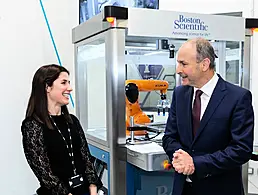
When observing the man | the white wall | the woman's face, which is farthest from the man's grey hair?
the white wall

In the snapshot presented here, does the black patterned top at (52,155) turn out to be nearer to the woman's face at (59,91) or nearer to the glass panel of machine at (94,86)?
the woman's face at (59,91)

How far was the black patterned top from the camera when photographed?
Result: 185cm

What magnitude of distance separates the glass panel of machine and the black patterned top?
536 mm

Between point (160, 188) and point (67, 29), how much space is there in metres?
2.02

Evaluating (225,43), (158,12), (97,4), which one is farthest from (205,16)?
(97,4)

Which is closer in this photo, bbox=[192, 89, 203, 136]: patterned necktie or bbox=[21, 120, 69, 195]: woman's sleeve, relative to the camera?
bbox=[192, 89, 203, 136]: patterned necktie

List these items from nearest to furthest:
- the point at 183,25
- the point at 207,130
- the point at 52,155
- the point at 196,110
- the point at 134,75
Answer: the point at 207,130, the point at 196,110, the point at 52,155, the point at 183,25, the point at 134,75

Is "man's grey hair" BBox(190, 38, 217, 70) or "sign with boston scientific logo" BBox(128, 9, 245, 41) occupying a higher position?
"sign with boston scientific logo" BBox(128, 9, 245, 41)

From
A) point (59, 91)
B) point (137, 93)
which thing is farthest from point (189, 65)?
point (137, 93)

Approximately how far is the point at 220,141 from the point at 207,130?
90mm

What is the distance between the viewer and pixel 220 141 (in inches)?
65.4

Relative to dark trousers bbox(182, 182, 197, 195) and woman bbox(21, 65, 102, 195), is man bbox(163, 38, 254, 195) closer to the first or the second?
dark trousers bbox(182, 182, 197, 195)

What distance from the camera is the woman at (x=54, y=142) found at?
1.86 m

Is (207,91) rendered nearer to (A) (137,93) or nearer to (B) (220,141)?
(B) (220,141)
